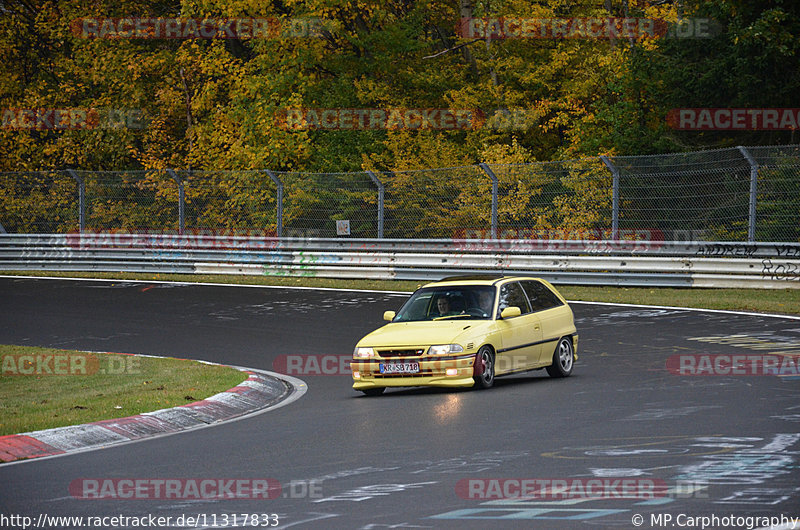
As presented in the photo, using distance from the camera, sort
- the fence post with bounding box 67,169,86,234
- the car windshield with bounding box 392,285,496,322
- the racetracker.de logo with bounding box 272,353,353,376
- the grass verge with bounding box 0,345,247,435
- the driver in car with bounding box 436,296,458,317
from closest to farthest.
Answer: the grass verge with bounding box 0,345,247,435 < the car windshield with bounding box 392,285,496,322 < the driver in car with bounding box 436,296,458,317 < the racetracker.de logo with bounding box 272,353,353,376 < the fence post with bounding box 67,169,86,234

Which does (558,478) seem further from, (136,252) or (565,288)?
(136,252)

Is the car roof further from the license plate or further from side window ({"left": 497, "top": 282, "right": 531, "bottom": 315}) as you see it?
the license plate

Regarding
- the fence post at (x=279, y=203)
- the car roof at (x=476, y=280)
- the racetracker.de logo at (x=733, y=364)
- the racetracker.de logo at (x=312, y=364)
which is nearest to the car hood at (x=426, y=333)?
the car roof at (x=476, y=280)

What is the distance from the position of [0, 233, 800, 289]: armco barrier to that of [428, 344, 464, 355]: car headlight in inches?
456

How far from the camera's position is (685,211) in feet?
78.4

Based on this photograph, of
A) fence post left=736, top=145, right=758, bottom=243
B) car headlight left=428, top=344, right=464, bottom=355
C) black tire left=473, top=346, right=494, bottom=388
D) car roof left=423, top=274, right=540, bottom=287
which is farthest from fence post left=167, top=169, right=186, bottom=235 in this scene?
car headlight left=428, top=344, right=464, bottom=355

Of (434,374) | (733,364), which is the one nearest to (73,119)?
(434,374)

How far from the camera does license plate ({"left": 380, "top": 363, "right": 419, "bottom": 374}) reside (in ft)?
42.4

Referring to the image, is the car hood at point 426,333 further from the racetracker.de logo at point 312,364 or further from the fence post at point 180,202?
the fence post at point 180,202

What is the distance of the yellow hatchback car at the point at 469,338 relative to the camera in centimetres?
1291

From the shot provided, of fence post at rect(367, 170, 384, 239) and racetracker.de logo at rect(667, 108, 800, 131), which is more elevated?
racetracker.de logo at rect(667, 108, 800, 131)

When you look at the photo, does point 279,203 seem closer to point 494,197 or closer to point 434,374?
point 494,197

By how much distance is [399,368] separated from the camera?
1298cm

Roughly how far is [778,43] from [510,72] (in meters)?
12.7
